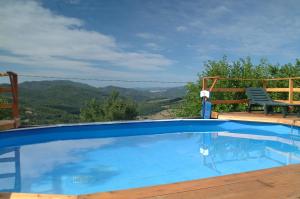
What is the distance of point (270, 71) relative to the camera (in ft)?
31.6

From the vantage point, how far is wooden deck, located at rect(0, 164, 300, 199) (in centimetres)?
159

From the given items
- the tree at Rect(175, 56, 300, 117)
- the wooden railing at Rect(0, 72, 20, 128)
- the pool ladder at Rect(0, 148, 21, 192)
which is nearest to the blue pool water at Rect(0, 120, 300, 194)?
the pool ladder at Rect(0, 148, 21, 192)

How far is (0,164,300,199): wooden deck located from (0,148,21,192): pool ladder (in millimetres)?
1541

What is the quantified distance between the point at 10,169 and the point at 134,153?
1781 mm

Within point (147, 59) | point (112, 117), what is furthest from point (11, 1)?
point (112, 117)

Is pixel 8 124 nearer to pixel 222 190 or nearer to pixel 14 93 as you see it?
pixel 14 93

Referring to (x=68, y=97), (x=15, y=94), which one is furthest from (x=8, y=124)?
(x=68, y=97)

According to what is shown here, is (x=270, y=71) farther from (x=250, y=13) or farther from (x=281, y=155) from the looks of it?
(x=281, y=155)

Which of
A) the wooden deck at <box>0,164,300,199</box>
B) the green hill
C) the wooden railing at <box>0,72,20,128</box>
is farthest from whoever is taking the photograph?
the green hill

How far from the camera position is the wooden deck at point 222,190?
5.21ft

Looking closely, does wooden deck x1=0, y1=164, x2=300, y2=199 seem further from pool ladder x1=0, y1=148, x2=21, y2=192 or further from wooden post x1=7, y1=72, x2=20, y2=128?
wooden post x1=7, y1=72, x2=20, y2=128

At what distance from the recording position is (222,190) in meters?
1.71

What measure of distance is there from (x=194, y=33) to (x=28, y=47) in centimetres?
818

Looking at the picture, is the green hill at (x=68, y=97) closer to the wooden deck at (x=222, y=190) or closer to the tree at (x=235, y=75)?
the tree at (x=235, y=75)
